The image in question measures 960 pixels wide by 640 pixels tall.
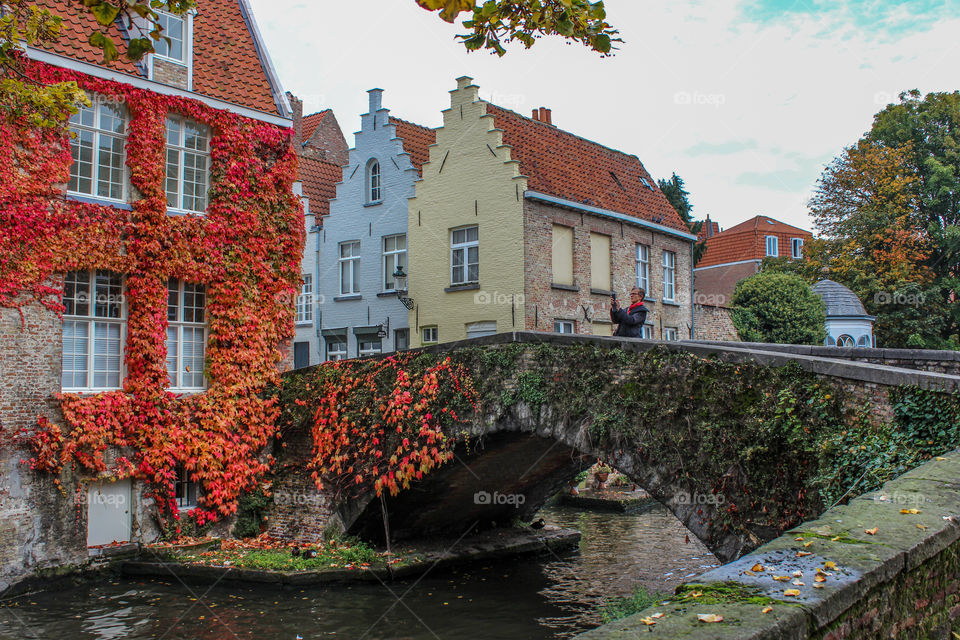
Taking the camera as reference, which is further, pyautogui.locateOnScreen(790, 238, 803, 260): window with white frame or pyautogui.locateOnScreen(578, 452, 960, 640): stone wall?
pyautogui.locateOnScreen(790, 238, 803, 260): window with white frame

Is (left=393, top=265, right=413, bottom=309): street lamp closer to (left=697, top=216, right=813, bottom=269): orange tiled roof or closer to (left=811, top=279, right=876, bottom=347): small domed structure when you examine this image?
(left=811, top=279, right=876, bottom=347): small domed structure

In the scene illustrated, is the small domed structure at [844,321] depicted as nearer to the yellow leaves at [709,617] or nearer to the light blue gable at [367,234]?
the light blue gable at [367,234]

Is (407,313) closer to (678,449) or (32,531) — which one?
(32,531)

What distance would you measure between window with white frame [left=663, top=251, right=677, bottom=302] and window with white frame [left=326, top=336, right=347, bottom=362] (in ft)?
30.2

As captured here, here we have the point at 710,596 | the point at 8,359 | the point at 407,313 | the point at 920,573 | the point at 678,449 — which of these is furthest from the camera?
the point at 407,313

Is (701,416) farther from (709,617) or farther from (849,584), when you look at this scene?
(709,617)

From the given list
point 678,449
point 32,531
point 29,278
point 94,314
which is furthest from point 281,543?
point 678,449

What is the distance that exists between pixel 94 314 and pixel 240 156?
379 cm

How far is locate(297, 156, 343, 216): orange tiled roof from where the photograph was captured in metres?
24.4

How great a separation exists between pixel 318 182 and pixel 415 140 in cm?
419

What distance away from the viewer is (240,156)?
14.6m

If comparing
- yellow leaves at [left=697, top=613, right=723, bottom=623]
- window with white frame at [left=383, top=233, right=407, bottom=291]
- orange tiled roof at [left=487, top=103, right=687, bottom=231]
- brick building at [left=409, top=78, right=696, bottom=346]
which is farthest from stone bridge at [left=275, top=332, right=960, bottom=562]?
window with white frame at [left=383, top=233, right=407, bottom=291]

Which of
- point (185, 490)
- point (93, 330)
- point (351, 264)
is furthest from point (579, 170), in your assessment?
point (93, 330)

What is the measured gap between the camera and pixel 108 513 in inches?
507
